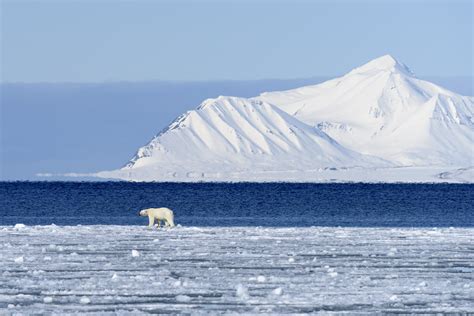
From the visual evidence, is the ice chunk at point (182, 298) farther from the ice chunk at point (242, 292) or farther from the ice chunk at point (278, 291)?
the ice chunk at point (278, 291)

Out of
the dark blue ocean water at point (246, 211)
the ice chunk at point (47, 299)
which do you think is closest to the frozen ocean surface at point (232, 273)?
the ice chunk at point (47, 299)

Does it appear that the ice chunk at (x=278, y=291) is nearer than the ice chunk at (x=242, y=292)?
No

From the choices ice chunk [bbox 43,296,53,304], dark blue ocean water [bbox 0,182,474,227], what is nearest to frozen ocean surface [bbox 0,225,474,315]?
ice chunk [bbox 43,296,53,304]

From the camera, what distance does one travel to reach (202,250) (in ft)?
94.9

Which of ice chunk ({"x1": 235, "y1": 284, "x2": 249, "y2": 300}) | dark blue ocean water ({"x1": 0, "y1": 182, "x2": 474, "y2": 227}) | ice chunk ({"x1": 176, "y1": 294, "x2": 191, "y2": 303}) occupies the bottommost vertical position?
ice chunk ({"x1": 176, "y1": 294, "x2": 191, "y2": 303})

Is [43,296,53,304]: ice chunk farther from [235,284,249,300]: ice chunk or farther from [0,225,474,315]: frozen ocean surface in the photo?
[235,284,249,300]: ice chunk

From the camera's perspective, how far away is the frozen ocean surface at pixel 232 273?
1997cm

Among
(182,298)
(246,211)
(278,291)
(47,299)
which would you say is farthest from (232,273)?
(246,211)

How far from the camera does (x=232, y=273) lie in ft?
78.7

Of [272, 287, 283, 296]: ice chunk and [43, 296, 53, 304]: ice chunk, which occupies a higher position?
[272, 287, 283, 296]: ice chunk

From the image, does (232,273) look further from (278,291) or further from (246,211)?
(246,211)

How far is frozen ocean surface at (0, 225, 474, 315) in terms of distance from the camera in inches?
786

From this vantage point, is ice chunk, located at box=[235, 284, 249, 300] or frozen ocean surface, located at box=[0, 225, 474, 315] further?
ice chunk, located at box=[235, 284, 249, 300]

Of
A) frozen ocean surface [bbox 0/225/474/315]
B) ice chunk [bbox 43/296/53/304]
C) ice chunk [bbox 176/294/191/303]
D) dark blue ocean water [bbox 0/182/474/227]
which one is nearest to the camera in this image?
frozen ocean surface [bbox 0/225/474/315]
